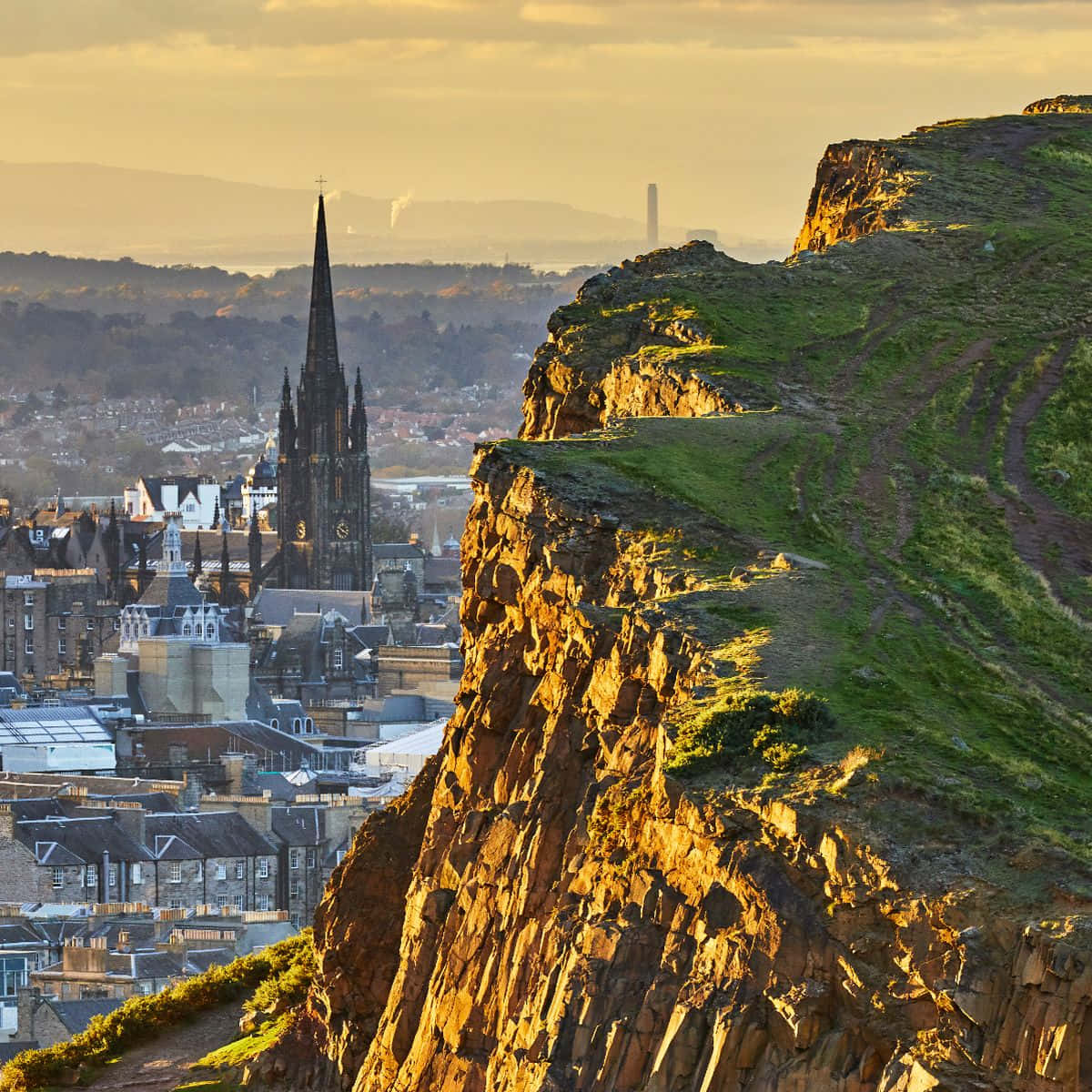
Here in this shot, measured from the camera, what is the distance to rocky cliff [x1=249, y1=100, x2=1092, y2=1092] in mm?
18406

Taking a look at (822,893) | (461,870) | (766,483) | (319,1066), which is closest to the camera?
(822,893)

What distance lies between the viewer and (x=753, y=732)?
824 inches

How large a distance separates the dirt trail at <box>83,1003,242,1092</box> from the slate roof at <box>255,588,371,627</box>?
475 ft

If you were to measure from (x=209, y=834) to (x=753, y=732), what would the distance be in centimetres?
7969

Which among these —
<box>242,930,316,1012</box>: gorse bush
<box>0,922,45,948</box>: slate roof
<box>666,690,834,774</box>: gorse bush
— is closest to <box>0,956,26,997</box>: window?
<box>0,922,45,948</box>: slate roof

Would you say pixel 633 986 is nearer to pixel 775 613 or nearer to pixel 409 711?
pixel 775 613

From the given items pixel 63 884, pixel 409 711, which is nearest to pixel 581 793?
pixel 63 884

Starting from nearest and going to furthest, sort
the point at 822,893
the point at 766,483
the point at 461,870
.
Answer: the point at 822,893 < the point at 461,870 < the point at 766,483

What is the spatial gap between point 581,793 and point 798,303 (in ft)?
39.6

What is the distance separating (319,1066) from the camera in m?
30.9

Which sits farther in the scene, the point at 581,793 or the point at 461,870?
the point at 461,870

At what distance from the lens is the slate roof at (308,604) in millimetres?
187750

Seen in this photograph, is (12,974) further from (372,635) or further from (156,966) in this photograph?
(372,635)

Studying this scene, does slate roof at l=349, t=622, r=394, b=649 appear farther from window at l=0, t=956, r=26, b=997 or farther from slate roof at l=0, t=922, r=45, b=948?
window at l=0, t=956, r=26, b=997
